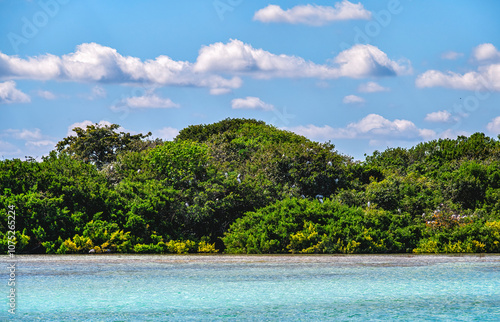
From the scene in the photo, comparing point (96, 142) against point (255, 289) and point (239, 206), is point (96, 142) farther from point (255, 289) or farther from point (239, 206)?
point (255, 289)

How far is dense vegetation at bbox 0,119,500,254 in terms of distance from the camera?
19.1 metres

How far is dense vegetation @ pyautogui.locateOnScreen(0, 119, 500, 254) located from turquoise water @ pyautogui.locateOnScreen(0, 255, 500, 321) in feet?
8.30

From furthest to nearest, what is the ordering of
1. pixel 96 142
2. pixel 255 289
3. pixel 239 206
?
pixel 96 142, pixel 239 206, pixel 255 289

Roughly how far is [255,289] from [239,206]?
1082cm

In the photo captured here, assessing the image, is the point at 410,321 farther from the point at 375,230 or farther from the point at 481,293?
the point at 375,230

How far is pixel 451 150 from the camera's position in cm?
3669

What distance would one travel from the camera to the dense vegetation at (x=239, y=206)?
1914 cm

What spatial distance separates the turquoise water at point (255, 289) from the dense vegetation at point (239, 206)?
2.53 m

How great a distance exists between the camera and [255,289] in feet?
38.2

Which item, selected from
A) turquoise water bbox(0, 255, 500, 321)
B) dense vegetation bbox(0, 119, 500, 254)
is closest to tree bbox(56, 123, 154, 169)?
dense vegetation bbox(0, 119, 500, 254)

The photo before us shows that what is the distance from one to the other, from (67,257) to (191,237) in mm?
4996

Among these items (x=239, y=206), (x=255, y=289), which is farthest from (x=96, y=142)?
(x=255, y=289)

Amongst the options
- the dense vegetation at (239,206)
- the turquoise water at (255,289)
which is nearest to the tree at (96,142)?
the dense vegetation at (239,206)

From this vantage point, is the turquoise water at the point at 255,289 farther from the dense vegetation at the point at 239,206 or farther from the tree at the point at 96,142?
the tree at the point at 96,142
